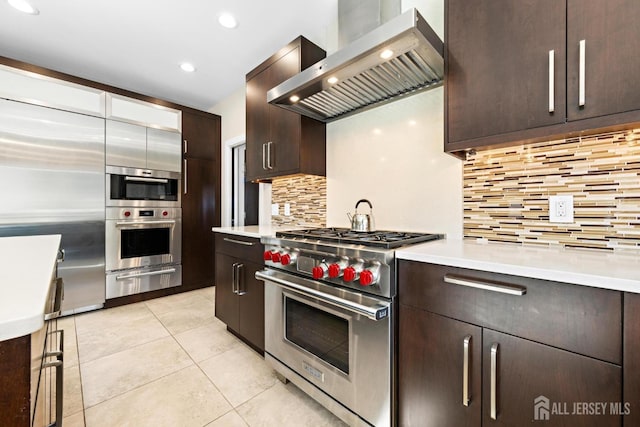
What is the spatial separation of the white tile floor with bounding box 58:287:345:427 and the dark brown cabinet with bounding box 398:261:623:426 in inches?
26.5

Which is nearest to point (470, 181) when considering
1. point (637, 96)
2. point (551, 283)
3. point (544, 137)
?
point (544, 137)

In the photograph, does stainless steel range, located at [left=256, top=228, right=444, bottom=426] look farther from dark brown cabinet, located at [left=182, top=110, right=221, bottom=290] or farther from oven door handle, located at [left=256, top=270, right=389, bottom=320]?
dark brown cabinet, located at [left=182, top=110, right=221, bottom=290]

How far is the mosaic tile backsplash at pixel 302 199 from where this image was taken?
7.91 ft

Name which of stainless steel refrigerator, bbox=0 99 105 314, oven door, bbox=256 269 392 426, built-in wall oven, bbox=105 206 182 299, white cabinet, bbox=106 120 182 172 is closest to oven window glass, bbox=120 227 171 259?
built-in wall oven, bbox=105 206 182 299

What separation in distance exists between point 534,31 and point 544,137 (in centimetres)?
42

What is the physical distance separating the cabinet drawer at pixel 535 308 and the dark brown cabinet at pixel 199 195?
Result: 3.21 m

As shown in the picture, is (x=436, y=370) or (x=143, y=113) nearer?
(x=436, y=370)

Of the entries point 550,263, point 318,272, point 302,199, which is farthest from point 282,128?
Answer: point 550,263

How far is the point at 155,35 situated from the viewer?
2438mm

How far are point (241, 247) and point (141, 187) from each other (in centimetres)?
191

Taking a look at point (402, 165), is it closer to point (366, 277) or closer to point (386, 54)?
point (386, 54)

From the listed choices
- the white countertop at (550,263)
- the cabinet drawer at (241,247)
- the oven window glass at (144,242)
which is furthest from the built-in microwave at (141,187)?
the white countertop at (550,263)

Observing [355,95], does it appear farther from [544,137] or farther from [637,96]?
[637,96]

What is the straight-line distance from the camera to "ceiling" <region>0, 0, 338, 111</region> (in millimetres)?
2115
